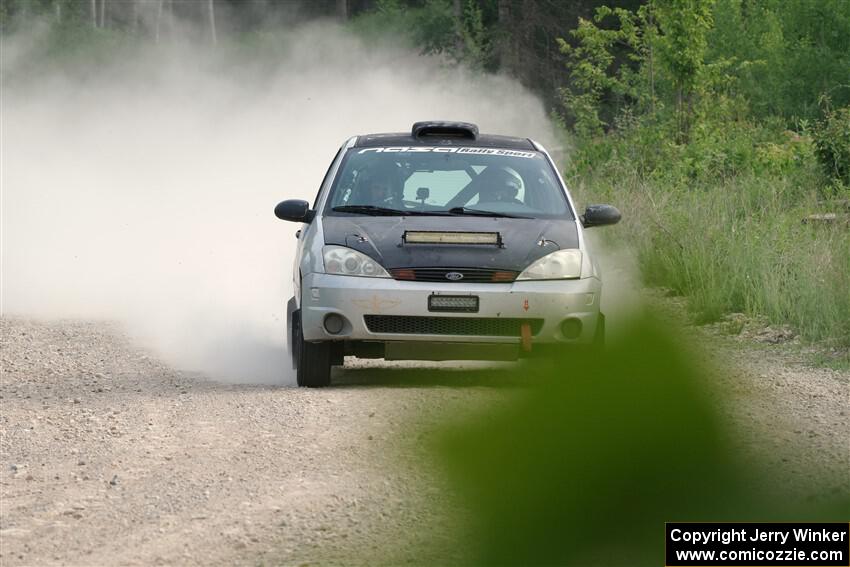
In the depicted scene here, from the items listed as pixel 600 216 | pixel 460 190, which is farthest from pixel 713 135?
pixel 600 216

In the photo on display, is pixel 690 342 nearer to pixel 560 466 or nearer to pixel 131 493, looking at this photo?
pixel 560 466

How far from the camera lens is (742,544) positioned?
449 cm

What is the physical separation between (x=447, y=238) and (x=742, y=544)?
16.4 feet

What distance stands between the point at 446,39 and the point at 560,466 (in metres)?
43.1

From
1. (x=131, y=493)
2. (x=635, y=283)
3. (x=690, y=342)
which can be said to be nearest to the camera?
(x=690, y=342)

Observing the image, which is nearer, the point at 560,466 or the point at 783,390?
the point at 560,466

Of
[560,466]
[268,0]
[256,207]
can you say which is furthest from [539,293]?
[268,0]

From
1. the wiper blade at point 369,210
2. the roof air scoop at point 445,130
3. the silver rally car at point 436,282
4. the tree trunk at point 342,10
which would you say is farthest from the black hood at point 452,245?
the tree trunk at point 342,10

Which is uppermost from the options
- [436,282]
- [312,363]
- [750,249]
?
[436,282]

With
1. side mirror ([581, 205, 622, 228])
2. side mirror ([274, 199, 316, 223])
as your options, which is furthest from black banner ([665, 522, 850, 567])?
side mirror ([274, 199, 316, 223])

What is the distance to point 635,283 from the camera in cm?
1550

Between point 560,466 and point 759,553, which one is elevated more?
point 560,466

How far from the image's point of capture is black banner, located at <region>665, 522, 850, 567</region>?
14.7 feet

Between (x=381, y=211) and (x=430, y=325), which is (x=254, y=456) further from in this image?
(x=381, y=211)
